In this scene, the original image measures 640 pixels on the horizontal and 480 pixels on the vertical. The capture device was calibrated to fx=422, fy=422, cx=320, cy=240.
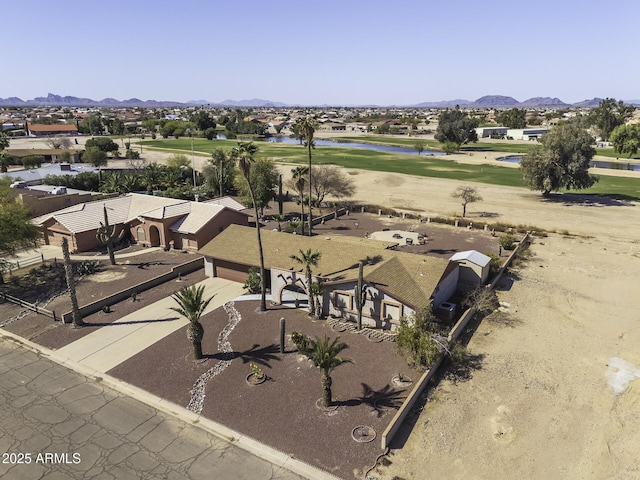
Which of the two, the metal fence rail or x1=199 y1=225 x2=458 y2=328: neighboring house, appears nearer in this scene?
x1=199 y1=225 x2=458 y2=328: neighboring house

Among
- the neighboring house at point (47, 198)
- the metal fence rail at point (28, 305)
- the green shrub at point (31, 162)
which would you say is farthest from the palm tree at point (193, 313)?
the green shrub at point (31, 162)

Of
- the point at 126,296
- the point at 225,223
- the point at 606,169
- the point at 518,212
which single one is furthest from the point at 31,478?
the point at 606,169

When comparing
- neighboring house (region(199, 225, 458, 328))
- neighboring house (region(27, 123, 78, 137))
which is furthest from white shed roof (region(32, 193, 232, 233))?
neighboring house (region(27, 123, 78, 137))

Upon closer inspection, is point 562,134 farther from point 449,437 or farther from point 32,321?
point 32,321

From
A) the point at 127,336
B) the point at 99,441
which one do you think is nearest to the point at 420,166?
the point at 127,336

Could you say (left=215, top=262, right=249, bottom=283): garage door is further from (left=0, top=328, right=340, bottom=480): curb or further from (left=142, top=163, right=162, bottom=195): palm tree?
(left=142, top=163, right=162, bottom=195): palm tree
